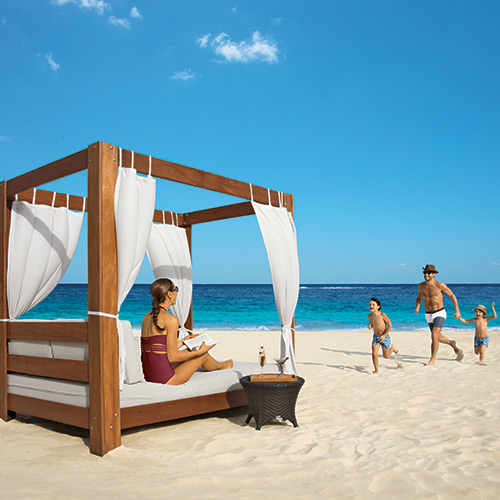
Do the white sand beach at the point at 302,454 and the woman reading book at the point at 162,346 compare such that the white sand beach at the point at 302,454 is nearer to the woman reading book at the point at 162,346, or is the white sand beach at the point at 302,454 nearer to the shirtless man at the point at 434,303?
the woman reading book at the point at 162,346

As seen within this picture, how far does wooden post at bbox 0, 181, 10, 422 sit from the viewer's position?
4.32 m

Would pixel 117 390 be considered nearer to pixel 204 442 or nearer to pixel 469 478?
pixel 204 442

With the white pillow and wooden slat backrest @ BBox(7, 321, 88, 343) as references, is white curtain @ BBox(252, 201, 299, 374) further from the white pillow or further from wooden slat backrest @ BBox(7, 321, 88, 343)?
wooden slat backrest @ BBox(7, 321, 88, 343)

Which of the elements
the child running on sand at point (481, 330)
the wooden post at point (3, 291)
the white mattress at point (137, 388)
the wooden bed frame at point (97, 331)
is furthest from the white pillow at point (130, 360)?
the child running on sand at point (481, 330)

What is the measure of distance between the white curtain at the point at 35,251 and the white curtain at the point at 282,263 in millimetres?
2033

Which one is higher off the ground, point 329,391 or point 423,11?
point 423,11

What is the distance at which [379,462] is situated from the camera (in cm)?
294

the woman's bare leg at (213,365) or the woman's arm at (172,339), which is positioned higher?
the woman's arm at (172,339)

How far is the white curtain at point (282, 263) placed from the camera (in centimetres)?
484

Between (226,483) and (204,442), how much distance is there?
2.73 feet

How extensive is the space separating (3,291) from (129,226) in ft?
5.96

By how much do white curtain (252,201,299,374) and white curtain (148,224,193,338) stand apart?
1.62 m

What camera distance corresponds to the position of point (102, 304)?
130 inches

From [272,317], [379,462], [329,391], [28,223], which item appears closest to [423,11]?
[329,391]
